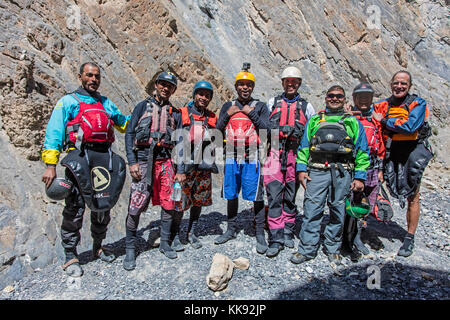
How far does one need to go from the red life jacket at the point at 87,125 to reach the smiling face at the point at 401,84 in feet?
15.3

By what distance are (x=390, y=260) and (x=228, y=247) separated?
106 inches

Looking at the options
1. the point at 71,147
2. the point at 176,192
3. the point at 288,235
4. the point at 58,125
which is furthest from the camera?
the point at 288,235

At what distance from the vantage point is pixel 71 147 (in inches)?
144

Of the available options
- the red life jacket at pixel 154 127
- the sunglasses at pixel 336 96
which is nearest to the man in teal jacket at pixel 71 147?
the red life jacket at pixel 154 127

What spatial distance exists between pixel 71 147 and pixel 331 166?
3.82 m

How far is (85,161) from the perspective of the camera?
3.62 m

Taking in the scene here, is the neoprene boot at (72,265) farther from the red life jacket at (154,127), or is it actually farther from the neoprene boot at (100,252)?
the red life jacket at (154,127)

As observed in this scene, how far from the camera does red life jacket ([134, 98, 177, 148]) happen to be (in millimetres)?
3939

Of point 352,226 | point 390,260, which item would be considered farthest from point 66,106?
point 390,260

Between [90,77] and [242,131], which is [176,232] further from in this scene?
[90,77]

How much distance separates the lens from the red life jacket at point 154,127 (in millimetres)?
3939

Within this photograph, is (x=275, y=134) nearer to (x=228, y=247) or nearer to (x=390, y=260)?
(x=228, y=247)

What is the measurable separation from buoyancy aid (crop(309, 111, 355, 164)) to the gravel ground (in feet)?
5.39

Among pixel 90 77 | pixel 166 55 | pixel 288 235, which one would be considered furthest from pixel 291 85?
pixel 166 55
